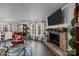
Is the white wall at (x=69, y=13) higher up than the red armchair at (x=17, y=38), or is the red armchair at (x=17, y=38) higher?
the white wall at (x=69, y=13)

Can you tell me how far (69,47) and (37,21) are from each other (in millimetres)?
721

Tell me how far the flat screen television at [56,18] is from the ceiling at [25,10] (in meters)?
0.08

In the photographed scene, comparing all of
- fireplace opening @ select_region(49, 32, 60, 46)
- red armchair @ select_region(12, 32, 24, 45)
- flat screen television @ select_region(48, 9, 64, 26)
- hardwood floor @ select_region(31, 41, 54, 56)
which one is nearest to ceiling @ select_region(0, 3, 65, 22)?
flat screen television @ select_region(48, 9, 64, 26)

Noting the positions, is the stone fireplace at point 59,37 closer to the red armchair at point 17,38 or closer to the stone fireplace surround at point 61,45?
the stone fireplace surround at point 61,45

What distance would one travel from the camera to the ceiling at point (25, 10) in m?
3.14

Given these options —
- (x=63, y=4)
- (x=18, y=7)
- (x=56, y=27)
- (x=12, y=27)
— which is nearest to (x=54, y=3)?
(x=63, y=4)

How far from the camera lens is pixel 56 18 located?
3221 mm

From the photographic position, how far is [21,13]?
319cm

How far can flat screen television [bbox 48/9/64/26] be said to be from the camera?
3.17 metres

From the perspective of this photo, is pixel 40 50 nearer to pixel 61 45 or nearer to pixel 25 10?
pixel 61 45

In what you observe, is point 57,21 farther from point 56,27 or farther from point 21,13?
point 21,13

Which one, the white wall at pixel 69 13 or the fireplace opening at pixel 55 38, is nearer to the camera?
the white wall at pixel 69 13

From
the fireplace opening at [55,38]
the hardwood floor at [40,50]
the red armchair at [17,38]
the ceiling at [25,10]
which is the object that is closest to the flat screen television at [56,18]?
the ceiling at [25,10]

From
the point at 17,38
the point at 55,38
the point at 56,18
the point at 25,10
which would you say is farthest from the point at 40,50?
the point at 25,10
